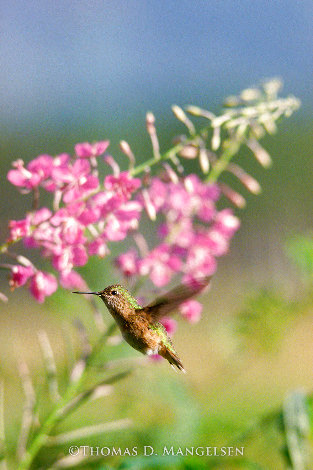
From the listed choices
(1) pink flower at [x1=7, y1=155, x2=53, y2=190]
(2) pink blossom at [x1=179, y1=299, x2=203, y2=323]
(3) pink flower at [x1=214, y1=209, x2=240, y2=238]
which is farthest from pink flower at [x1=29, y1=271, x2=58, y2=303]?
(3) pink flower at [x1=214, y1=209, x2=240, y2=238]

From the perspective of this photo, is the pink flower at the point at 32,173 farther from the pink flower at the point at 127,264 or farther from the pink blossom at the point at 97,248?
the pink flower at the point at 127,264

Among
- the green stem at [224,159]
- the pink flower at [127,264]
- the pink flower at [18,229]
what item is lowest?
the pink flower at [18,229]

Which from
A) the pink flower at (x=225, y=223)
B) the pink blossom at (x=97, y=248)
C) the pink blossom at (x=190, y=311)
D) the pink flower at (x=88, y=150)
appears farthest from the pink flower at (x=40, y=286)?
the pink flower at (x=225, y=223)

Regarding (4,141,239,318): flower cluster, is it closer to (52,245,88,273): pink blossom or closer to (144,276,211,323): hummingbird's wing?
(52,245,88,273): pink blossom

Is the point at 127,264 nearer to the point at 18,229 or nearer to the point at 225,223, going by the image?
the point at 225,223

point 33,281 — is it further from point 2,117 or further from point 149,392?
point 2,117

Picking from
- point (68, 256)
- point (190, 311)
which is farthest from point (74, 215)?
point (190, 311)

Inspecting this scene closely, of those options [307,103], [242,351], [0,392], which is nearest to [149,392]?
[242,351]
